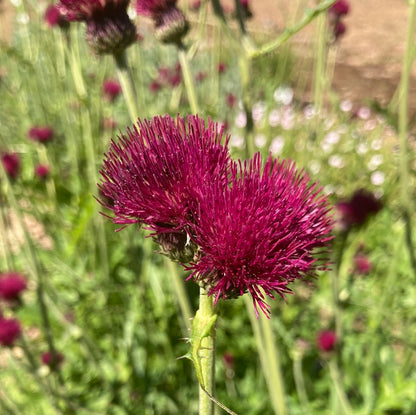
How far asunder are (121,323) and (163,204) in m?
1.64

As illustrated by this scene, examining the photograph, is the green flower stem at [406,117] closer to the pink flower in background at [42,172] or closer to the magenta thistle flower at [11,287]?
the magenta thistle flower at [11,287]

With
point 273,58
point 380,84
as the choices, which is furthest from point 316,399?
point 380,84

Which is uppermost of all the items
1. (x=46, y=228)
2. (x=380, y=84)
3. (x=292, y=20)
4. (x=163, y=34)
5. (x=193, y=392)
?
(x=380, y=84)

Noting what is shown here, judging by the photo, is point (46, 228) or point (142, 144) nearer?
point (142, 144)

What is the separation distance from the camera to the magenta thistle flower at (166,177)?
2.22ft

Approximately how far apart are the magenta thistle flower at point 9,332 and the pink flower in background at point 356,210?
3.60 feet

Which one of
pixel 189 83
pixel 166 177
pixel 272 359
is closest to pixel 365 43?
pixel 189 83

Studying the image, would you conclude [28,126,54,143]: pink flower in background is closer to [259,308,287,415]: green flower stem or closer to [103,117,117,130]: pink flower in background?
[103,117,117,130]: pink flower in background

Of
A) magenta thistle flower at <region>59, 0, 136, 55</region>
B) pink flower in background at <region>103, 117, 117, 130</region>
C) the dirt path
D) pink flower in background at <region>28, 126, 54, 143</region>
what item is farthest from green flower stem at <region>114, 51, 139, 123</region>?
the dirt path

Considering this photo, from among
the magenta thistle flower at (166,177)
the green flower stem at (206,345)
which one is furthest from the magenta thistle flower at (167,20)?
the green flower stem at (206,345)

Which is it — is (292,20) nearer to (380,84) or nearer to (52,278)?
(52,278)

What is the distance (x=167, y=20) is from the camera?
1321mm

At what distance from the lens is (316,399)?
188 centimetres

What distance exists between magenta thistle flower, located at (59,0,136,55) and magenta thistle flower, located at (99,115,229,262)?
0.48 metres
